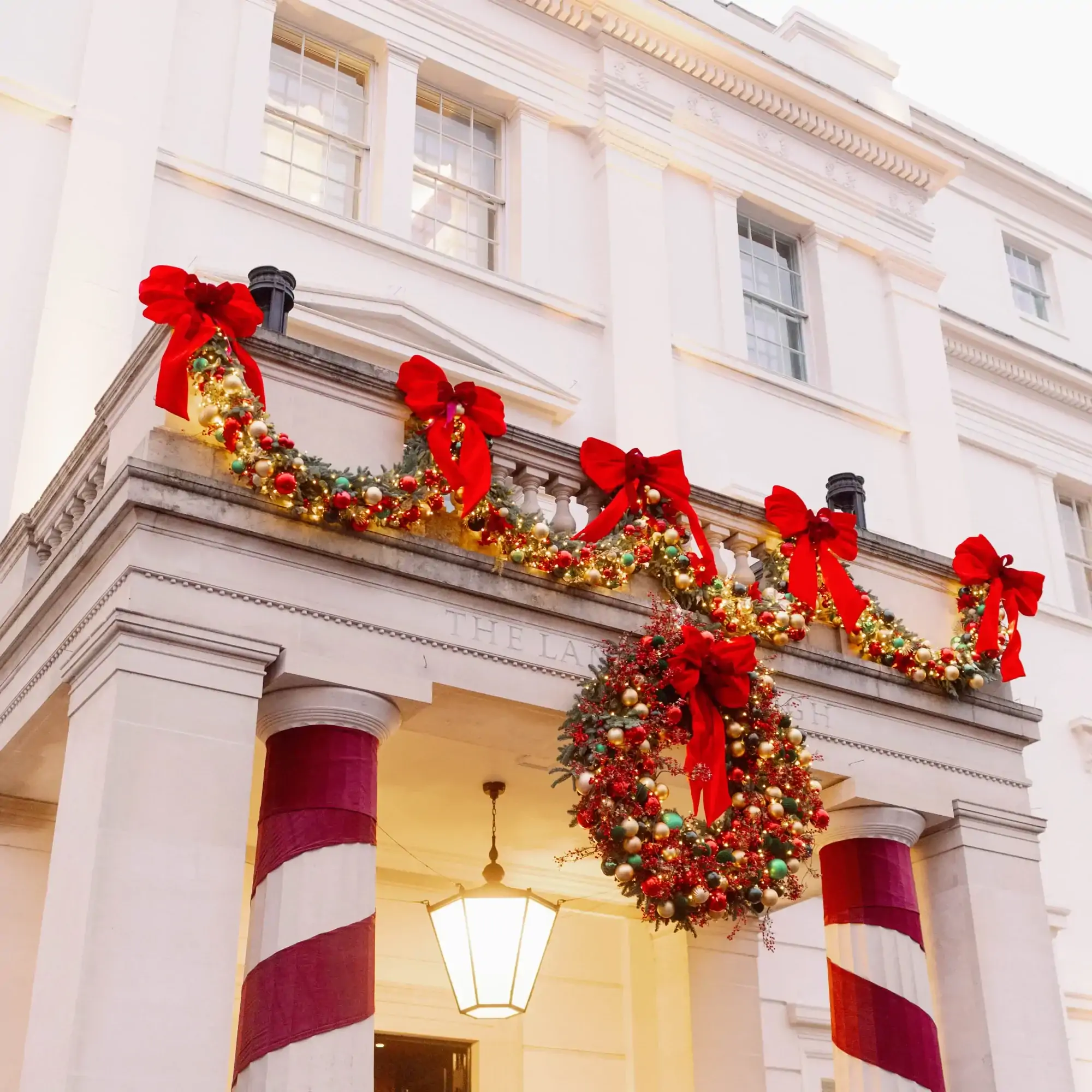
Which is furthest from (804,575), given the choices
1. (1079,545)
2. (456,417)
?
(1079,545)

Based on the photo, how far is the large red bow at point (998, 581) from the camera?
425 inches

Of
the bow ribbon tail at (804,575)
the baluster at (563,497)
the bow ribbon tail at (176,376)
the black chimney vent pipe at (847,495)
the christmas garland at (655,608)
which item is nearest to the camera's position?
the bow ribbon tail at (176,376)

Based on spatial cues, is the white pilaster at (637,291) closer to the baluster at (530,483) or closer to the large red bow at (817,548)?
the large red bow at (817,548)

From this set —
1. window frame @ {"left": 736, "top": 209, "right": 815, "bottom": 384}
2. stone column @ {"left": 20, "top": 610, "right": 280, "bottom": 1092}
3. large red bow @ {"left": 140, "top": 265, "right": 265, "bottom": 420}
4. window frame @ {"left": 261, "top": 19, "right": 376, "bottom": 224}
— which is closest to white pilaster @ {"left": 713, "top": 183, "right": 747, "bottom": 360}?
window frame @ {"left": 736, "top": 209, "right": 815, "bottom": 384}

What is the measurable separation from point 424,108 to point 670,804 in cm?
882

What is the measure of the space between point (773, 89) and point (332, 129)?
18.8ft

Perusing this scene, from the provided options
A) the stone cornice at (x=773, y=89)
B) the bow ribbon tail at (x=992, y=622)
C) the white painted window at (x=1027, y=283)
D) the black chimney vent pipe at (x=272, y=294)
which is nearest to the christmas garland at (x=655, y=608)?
the bow ribbon tail at (x=992, y=622)

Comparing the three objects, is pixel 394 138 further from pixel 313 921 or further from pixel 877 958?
pixel 313 921

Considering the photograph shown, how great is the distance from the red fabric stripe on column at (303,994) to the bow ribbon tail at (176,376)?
9.51ft

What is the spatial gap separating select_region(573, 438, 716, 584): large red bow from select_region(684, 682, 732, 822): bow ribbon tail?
1.08 meters

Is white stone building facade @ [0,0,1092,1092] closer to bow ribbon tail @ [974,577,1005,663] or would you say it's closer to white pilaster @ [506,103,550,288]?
white pilaster @ [506,103,550,288]

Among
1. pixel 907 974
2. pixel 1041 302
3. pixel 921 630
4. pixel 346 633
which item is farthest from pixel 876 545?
pixel 1041 302

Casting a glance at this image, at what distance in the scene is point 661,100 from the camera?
1684 centimetres

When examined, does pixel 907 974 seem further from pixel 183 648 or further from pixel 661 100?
pixel 661 100
